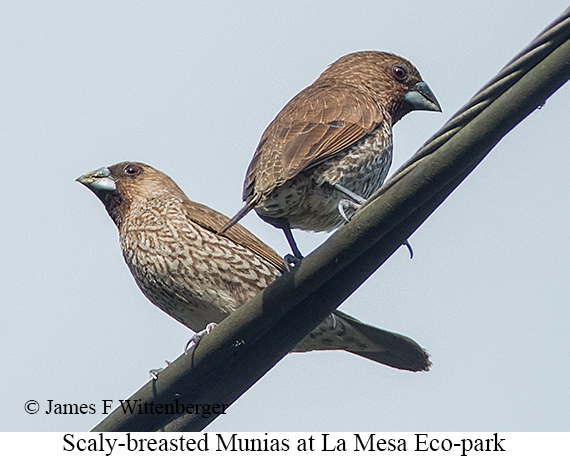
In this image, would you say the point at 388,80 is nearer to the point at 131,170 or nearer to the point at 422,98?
the point at 422,98

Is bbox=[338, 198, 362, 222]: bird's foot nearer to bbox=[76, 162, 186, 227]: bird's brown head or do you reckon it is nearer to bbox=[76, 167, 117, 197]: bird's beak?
bbox=[76, 162, 186, 227]: bird's brown head

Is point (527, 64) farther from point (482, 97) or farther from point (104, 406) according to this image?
point (104, 406)

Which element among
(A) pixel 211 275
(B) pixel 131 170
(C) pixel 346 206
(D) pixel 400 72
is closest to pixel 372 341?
(A) pixel 211 275

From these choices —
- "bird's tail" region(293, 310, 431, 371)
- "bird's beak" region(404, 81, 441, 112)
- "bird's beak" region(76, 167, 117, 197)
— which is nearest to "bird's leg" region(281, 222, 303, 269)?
"bird's tail" region(293, 310, 431, 371)

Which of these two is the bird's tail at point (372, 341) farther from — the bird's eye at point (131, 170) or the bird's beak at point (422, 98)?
the bird's eye at point (131, 170)

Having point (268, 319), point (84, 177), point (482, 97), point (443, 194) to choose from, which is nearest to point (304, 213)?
point (268, 319)

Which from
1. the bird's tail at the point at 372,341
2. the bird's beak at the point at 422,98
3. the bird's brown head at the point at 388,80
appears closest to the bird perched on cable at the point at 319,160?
the bird's brown head at the point at 388,80
